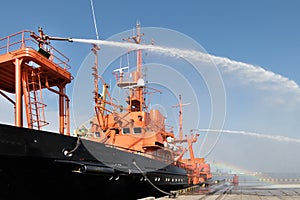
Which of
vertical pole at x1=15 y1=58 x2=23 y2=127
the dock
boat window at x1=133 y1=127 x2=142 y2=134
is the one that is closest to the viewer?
vertical pole at x1=15 y1=58 x2=23 y2=127

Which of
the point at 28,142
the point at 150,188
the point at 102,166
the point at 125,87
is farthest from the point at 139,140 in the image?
the point at 28,142

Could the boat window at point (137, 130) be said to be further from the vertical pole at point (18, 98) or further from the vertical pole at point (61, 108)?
the vertical pole at point (18, 98)

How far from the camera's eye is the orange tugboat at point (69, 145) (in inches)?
280

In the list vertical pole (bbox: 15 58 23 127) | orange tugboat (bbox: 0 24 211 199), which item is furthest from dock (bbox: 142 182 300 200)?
vertical pole (bbox: 15 58 23 127)

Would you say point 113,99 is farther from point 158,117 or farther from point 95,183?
point 95,183

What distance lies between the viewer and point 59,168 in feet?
26.4

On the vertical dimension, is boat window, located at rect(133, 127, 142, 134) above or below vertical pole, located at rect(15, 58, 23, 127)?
below

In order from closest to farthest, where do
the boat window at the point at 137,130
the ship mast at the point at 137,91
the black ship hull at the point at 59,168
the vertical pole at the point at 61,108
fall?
the black ship hull at the point at 59,168
the vertical pole at the point at 61,108
the boat window at the point at 137,130
the ship mast at the point at 137,91

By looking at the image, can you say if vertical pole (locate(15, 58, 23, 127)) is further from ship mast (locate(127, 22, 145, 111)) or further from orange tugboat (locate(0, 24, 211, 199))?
ship mast (locate(127, 22, 145, 111))

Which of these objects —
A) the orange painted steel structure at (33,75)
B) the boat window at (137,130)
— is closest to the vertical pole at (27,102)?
the orange painted steel structure at (33,75)

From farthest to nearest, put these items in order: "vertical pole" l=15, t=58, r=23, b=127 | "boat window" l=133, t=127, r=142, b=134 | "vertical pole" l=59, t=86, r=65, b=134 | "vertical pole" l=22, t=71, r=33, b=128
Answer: "boat window" l=133, t=127, r=142, b=134
"vertical pole" l=59, t=86, r=65, b=134
"vertical pole" l=22, t=71, r=33, b=128
"vertical pole" l=15, t=58, r=23, b=127

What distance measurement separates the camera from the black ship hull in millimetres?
6823

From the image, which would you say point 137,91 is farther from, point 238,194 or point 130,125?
point 238,194

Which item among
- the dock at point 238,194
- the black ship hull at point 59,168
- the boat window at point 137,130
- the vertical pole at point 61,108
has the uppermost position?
the vertical pole at point 61,108
